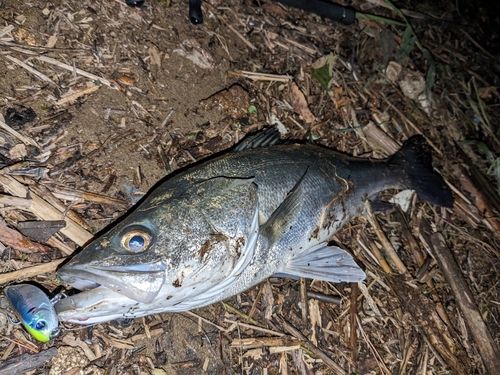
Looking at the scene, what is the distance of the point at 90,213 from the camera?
3.22 meters

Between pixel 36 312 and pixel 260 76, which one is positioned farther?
pixel 260 76

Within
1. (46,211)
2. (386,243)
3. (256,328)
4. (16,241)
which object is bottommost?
(256,328)

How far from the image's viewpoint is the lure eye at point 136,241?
2550mm

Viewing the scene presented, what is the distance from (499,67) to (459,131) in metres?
1.95

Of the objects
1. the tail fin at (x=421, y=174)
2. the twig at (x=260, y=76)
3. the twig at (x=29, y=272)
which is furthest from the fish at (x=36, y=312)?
the tail fin at (x=421, y=174)

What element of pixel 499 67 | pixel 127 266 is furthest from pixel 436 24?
pixel 127 266

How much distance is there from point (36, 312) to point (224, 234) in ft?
4.33

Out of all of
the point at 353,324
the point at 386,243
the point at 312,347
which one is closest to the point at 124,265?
the point at 312,347

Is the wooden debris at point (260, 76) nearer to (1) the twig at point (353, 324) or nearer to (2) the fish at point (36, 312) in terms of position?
(1) the twig at point (353, 324)

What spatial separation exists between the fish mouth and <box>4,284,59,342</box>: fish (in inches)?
12.5

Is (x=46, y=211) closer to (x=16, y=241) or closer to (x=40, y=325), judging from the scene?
(x=16, y=241)

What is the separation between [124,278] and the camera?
238cm

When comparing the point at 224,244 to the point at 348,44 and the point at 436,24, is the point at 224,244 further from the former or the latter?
the point at 436,24

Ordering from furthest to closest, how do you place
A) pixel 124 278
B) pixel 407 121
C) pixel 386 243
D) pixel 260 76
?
pixel 407 121
pixel 260 76
pixel 386 243
pixel 124 278
